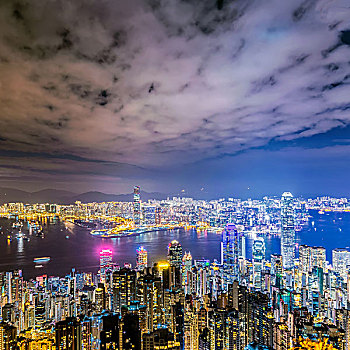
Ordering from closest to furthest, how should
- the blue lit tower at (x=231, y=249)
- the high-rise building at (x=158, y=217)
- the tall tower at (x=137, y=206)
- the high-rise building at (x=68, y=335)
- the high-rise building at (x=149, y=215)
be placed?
the high-rise building at (x=68, y=335)
the blue lit tower at (x=231, y=249)
the tall tower at (x=137, y=206)
the high-rise building at (x=149, y=215)
the high-rise building at (x=158, y=217)

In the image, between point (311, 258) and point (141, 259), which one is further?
point (141, 259)

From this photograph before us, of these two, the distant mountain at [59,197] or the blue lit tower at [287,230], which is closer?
the distant mountain at [59,197]

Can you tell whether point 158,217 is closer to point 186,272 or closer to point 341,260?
point 186,272

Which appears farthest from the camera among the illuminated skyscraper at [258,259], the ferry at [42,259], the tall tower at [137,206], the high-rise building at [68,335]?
the tall tower at [137,206]

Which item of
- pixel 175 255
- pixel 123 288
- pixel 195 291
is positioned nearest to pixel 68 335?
pixel 123 288

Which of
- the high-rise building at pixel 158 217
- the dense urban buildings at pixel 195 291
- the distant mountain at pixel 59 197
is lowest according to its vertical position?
the dense urban buildings at pixel 195 291

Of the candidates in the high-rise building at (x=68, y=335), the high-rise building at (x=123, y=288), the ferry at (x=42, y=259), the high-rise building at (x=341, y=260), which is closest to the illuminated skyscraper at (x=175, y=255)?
the high-rise building at (x=123, y=288)

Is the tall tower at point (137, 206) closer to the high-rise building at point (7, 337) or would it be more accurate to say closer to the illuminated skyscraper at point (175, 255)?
the illuminated skyscraper at point (175, 255)

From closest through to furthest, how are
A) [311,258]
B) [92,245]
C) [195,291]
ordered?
[195,291], [311,258], [92,245]
